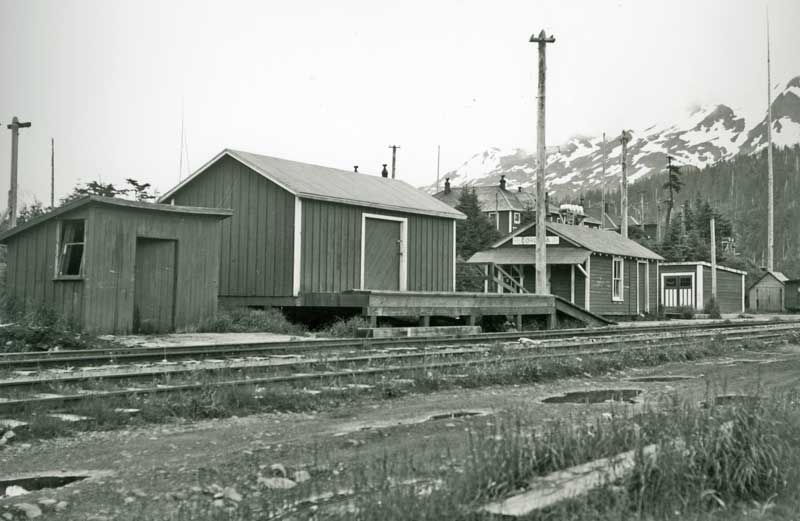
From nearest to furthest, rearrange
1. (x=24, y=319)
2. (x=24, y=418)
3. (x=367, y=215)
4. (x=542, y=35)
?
(x=24, y=418)
(x=24, y=319)
(x=367, y=215)
(x=542, y=35)

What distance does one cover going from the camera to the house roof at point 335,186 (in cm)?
2058

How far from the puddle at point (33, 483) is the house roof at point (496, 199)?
71.8 meters

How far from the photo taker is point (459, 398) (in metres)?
8.74

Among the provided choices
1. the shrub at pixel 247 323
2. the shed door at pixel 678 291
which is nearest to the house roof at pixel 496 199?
the shed door at pixel 678 291

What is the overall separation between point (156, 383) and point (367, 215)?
44.5 feet

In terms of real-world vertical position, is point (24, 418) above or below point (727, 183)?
below

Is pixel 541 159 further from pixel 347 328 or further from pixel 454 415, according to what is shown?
pixel 454 415

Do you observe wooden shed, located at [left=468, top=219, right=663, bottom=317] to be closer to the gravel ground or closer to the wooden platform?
the wooden platform

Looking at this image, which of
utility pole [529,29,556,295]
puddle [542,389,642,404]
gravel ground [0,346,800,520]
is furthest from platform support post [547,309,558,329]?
gravel ground [0,346,800,520]

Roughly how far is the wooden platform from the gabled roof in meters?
8.57

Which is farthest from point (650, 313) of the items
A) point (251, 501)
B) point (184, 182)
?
point (251, 501)

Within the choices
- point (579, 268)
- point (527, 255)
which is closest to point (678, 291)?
point (527, 255)

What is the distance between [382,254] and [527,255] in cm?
1187

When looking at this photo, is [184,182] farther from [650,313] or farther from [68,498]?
[650,313]
